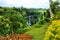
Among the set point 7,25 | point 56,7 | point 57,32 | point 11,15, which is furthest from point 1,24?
point 57,32

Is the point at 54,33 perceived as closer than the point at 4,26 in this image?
Yes

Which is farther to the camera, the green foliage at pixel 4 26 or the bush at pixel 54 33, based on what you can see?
the green foliage at pixel 4 26

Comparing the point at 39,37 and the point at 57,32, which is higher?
A: the point at 57,32

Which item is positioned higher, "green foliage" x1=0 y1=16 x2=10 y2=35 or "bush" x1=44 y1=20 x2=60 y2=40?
"bush" x1=44 y1=20 x2=60 y2=40

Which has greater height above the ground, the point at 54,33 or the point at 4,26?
the point at 54,33

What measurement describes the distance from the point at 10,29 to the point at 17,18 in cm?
192

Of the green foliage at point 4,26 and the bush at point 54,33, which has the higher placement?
the bush at point 54,33

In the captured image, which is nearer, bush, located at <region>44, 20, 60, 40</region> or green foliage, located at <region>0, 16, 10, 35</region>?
bush, located at <region>44, 20, 60, 40</region>

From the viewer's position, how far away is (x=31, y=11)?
50.2 metres

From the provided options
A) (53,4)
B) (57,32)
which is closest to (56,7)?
(53,4)

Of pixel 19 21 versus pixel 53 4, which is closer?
pixel 53 4

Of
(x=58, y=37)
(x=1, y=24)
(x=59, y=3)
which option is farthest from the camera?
(x=1, y=24)

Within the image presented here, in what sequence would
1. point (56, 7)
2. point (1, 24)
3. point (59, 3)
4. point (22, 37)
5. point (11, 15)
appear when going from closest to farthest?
point (22, 37), point (59, 3), point (56, 7), point (1, 24), point (11, 15)

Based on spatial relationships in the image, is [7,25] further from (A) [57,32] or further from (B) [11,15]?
(A) [57,32]
